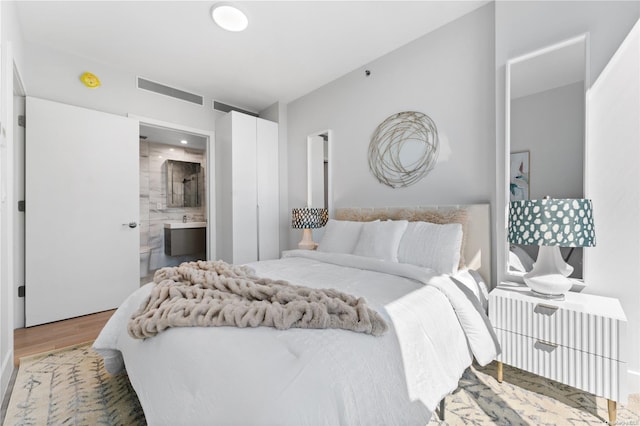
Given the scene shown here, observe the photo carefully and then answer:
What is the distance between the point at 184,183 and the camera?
540cm

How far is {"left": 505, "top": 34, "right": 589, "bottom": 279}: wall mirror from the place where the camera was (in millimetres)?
1799

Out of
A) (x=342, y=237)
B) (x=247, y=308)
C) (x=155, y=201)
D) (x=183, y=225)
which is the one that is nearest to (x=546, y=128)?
(x=342, y=237)

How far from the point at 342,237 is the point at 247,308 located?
5.06 feet

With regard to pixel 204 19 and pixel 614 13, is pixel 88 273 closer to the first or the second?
pixel 204 19

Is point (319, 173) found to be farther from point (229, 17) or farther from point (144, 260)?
point (144, 260)

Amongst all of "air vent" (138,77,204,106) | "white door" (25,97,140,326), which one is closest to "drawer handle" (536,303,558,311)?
"white door" (25,97,140,326)

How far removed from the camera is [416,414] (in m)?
1.06

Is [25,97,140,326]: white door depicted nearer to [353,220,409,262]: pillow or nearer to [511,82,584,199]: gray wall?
[353,220,409,262]: pillow

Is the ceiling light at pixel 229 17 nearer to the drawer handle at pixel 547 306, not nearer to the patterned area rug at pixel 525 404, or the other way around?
the drawer handle at pixel 547 306

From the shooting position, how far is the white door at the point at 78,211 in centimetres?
275

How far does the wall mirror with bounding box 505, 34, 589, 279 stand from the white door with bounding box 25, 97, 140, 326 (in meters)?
3.73

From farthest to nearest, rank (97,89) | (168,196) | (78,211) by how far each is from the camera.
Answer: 1. (168,196)
2. (97,89)
3. (78,211)

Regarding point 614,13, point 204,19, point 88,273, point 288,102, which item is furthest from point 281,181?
point 614,13

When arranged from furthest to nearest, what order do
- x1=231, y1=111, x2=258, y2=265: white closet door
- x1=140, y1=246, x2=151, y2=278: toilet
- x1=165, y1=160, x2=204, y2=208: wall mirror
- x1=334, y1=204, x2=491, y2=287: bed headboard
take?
1. x1=165, y1=160, x2=204, y2=208: wall mirror
2. x1=140, y1=246, x2=151, y2=278: toilet
3. x1=231, y1=111, x2=258, y2=265: white closet door
4. x1=334, y1=204, x2=491, y2=287: bed headboard
